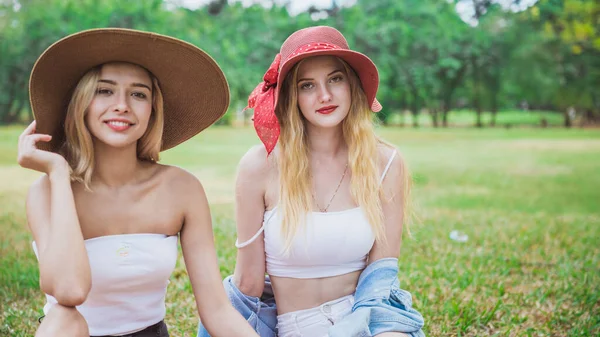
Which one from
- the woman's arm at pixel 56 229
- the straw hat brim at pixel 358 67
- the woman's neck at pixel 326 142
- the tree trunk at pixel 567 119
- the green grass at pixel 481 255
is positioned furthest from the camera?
the tree trunk at pixel 567 119

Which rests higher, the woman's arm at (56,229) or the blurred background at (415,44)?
the blurred background at (415,44)

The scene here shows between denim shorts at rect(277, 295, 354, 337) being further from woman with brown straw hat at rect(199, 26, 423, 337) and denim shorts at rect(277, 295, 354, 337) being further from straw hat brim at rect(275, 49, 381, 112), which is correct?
straw hat brim at rect(275, 49, 381, 112)

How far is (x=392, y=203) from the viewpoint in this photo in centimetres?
286

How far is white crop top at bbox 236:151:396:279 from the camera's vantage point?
2691 mm

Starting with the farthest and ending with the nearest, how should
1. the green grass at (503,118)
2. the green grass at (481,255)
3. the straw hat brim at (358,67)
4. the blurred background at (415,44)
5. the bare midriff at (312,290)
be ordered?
the green grass at (503,118) < the blurred background at (415,44) < the green grass at (481,255) < the bare midriff at (312,290) < the straw hat brim at (358,67)

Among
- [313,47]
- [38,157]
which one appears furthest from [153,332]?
[313,47]

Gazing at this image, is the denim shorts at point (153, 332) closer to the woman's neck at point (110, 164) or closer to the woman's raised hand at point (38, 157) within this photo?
the woman's neck at point (110, 164)

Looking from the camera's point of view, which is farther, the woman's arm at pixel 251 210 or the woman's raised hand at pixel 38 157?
the woman's arm at pixel 251 210

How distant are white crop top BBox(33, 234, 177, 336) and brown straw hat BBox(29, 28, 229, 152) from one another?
1.56ft

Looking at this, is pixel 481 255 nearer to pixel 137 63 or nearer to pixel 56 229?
pixel 137 63

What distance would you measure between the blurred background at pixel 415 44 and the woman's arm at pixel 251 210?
21394 mm

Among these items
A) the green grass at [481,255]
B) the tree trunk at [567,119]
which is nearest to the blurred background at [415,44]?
the tree trunk at [567,119]

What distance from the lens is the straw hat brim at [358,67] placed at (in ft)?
8.68

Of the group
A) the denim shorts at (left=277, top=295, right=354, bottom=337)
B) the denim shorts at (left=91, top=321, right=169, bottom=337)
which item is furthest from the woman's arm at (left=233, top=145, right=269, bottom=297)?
the denim shorts at (left=91, top=321, right=169, bottom=337)
